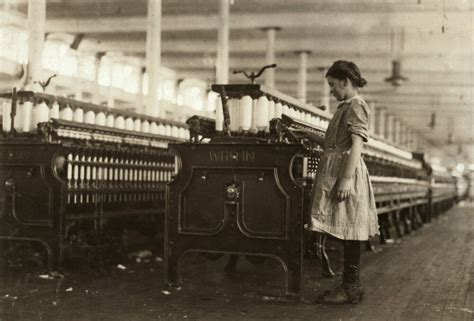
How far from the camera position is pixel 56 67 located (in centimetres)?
1694

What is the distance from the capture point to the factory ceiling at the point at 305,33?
13666 millimetres

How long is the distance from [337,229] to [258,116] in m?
1.12

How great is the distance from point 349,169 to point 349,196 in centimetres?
20

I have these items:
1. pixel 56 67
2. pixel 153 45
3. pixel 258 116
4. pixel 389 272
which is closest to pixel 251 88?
pixel 258 116

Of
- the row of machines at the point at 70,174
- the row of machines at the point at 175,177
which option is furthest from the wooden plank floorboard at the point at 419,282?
the row of machines at the point at 70,174

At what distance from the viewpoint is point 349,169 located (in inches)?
153

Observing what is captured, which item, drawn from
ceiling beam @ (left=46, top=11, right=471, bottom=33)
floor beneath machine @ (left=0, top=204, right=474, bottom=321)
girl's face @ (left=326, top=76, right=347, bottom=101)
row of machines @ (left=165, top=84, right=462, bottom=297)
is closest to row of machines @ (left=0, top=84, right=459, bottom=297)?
row of machines @ (left=165, top=84, right=462, bottom=297)

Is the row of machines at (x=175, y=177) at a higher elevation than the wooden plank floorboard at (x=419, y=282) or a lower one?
higher

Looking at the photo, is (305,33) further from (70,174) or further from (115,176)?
(70,174)

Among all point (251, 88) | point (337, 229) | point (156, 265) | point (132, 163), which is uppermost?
point (251, 88)

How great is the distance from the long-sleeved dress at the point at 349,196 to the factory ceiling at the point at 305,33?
9562 millimetres

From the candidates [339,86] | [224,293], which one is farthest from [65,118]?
[339,86]

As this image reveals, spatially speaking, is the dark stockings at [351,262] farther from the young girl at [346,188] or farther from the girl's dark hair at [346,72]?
the girl's dark hair at [346,72]

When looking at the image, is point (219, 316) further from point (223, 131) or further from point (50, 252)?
point (50, 252)
